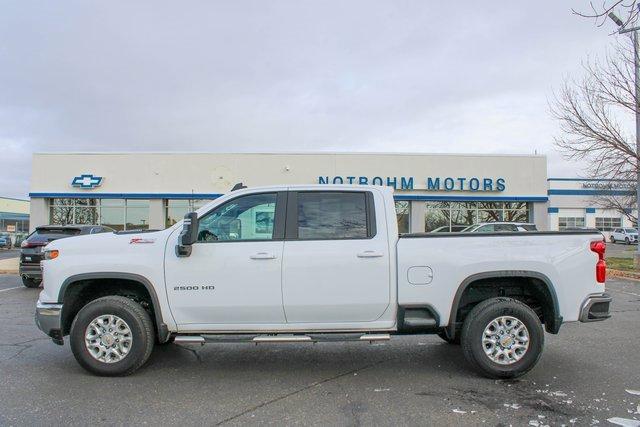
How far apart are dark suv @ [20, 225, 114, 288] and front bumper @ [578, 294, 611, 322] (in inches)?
413

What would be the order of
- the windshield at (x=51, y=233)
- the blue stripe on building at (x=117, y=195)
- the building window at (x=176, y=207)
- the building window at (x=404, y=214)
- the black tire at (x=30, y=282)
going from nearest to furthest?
the windshield at (x=51, y=233) < the black tire at (x=30, y=282) < the blue stripe on building at (x=117, y=195) < the building window at (x=176, y=207) < the building window at (x=404, y=214)

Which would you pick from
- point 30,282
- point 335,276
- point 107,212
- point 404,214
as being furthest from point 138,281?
point 107,212

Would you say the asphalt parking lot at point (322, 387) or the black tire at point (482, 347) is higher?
the black tire at point (482, 347)

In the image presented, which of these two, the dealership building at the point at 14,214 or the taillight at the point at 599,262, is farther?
the dealership building at the point at 14,214

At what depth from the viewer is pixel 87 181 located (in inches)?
982

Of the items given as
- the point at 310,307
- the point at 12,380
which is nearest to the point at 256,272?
the point at 310,307

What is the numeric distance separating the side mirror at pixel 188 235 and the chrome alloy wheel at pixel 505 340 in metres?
Answer: 3.06

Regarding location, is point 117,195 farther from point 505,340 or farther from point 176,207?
point 505,340

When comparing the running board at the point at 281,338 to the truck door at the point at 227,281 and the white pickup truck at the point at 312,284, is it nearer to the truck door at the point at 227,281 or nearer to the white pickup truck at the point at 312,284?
the white pickup truck at the point at 312,284

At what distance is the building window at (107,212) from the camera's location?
83.3ft

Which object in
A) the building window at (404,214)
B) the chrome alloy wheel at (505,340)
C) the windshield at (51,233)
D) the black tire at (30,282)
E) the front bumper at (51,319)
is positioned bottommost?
the black tire at (30,282)

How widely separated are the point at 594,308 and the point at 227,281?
3.76 metres

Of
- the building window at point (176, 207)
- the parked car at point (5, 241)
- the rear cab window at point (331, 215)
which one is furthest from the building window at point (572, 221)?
the rear cab window at point (331, 215)

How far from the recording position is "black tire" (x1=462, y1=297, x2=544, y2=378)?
201 inches
